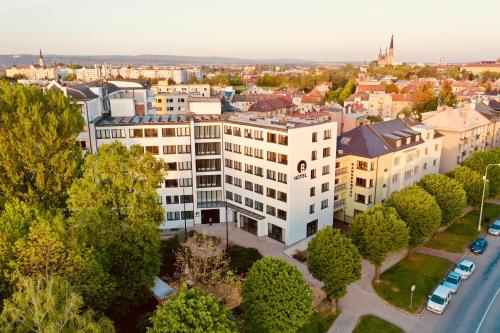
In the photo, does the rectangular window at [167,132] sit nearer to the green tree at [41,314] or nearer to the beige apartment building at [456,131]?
the green tree at [41,314]

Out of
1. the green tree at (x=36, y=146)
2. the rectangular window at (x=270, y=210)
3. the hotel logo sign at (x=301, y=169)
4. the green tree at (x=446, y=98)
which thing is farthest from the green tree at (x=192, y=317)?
the green tree at (x=446, y=98)

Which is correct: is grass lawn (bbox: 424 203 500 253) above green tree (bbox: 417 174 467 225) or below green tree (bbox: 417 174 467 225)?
below

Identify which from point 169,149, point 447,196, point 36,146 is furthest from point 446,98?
point 36,146

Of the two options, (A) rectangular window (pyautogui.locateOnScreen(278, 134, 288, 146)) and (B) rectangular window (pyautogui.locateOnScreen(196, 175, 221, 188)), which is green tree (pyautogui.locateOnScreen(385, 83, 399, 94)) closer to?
(B) rectangular window (pyautogui.locateOnScreen(196, 175, 221, 188))

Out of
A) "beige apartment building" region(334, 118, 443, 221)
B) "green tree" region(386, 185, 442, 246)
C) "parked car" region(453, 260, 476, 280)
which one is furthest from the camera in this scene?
"beige apartment building" region(334, 118, 443, 221)

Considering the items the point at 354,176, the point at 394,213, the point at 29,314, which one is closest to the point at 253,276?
the point at 29,314

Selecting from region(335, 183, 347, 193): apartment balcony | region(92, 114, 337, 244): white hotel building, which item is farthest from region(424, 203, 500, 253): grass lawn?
region(92, 114, 337, 244): white hotel building
